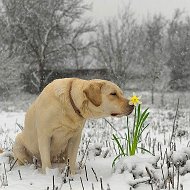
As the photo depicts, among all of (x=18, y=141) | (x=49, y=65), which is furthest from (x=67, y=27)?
(x=18, y=141)

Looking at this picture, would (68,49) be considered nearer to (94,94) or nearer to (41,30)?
(41,30)

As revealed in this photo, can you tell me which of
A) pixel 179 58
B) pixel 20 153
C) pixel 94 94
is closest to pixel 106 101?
pixel 94 94

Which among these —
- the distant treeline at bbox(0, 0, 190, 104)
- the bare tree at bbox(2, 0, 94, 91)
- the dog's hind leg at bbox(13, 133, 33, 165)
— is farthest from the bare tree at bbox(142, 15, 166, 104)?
the dog's hind leg at bbox(13, 133, 33, 165)

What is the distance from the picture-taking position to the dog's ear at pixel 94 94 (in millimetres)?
3922

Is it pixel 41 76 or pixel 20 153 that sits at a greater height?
pixel 20 153

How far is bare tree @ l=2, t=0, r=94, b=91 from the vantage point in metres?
33.1

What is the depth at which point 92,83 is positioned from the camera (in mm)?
3969

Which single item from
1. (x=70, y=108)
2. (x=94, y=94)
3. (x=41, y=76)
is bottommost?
(x=41, y=76)

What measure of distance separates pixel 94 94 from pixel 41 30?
30.7m

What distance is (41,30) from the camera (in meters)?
33.8

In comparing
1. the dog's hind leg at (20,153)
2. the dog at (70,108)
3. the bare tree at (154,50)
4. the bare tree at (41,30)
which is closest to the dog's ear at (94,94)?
the dog at (70,108)

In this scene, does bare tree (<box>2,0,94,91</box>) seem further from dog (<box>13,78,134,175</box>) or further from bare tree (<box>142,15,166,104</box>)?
dog (<box>13,78,134,175</box>)

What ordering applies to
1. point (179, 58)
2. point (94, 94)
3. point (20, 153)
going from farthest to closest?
point (179, 58) → point (20, 153) → point (94, 94)

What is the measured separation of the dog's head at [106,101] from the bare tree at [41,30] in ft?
95.5
